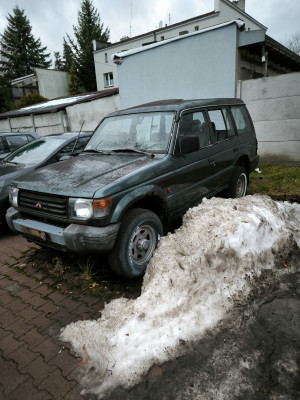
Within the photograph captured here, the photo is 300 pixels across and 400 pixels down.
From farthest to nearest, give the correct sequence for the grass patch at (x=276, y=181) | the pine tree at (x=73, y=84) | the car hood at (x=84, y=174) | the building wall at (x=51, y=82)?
the pine tree at (x=73, y=84) < the building wall at (x=51, y=82) < the grass patch at (x=276, y=181) < the car hood at (x=84, y=174)

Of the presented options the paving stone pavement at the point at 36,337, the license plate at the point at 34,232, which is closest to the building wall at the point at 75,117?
the license plate at the point at 34,232

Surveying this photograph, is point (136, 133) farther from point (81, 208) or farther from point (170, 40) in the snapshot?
point (170, 40)

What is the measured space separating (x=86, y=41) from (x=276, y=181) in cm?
3650

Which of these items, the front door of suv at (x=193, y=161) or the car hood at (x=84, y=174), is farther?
the front door of suv at (x=193, y=161)

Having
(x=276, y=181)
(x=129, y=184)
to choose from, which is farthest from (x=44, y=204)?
(x=276, y=181)

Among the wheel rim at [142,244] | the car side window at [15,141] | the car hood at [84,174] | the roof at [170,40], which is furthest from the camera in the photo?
the roof at [170,40]

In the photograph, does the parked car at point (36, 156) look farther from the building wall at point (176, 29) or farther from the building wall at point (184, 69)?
the building wall at point (176, 29)

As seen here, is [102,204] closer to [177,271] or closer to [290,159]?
[177,271]

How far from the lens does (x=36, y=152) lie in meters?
5.62

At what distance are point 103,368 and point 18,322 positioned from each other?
1.16 meters

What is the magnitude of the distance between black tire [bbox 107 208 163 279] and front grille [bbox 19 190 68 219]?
656 mm

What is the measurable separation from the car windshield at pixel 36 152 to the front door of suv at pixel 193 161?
3013 millimetres

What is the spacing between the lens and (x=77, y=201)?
2.75 meters

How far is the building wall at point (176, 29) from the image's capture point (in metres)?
20.3
